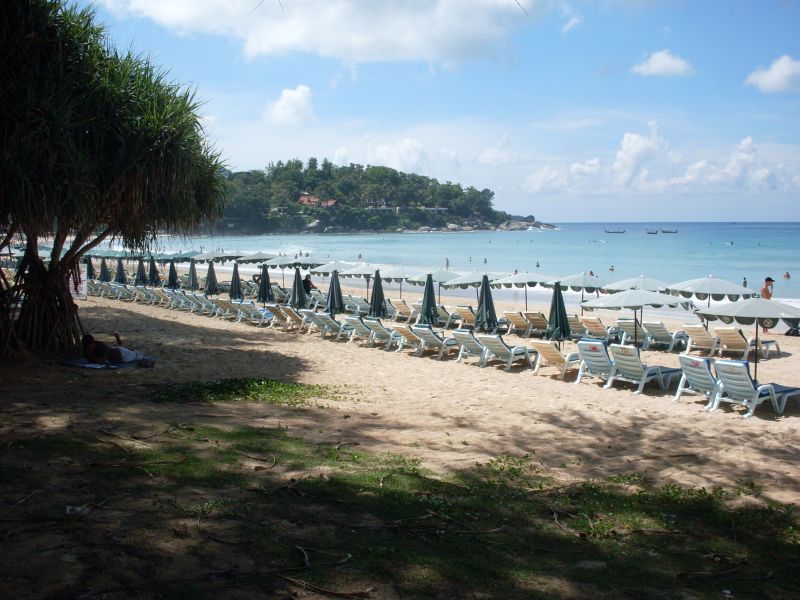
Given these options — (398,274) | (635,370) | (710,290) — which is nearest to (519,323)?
(710,290)

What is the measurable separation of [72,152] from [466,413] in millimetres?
5962

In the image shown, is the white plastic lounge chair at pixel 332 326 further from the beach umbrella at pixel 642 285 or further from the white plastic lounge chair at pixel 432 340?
the beach umbrella at pixel 642 285

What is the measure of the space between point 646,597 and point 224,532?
207cm


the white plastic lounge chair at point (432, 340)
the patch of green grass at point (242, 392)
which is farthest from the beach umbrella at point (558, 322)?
the patch of green grass at point (242, 392)

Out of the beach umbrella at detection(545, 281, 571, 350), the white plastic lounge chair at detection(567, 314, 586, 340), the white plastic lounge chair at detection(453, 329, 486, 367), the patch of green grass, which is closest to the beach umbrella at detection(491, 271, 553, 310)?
the white plastic lounge chair at detection(567, 314, 586, 340)

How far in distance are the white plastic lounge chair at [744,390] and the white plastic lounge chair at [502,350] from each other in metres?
3.61

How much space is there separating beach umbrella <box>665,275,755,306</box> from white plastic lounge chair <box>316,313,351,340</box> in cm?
710

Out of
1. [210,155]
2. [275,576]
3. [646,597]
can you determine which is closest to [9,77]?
[210,155]

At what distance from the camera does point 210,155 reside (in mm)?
12180

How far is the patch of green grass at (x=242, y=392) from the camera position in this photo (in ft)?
25.3

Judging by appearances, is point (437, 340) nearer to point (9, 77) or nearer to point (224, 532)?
point (9, 77)

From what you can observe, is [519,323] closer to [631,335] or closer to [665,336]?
[631,335]

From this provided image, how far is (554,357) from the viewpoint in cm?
1138

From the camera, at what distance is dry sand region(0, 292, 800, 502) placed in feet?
19.2
